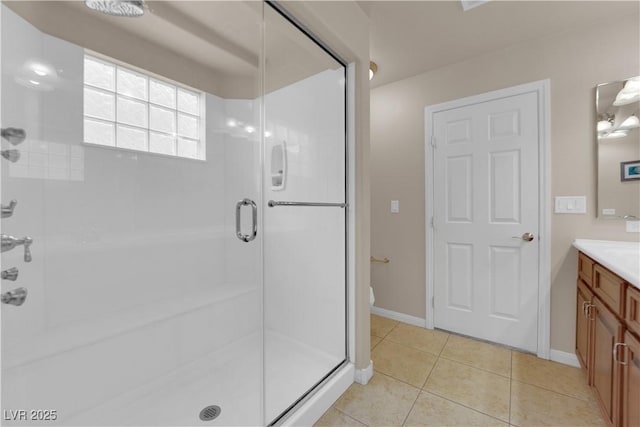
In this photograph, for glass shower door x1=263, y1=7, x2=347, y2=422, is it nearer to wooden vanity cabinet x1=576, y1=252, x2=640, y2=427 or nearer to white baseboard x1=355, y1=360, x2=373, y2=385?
white baseboard x1=355, y1=360, x2=373, y2=385

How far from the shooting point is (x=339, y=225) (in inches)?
69.4

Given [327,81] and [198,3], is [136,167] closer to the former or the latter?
[198,3]

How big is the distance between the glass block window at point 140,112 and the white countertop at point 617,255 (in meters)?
2.21

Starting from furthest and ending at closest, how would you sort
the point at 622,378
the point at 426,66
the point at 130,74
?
the point at 426,66 < the point at 130,74 < the point at 622,378

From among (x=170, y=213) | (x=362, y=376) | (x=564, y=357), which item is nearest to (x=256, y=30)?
(x=170, y=213)

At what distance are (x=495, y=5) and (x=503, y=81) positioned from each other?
1.99ft

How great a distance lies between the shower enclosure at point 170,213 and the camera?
128cm

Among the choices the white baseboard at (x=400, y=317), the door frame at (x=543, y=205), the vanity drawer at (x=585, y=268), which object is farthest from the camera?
the white baseboard at (x=400, y=317)

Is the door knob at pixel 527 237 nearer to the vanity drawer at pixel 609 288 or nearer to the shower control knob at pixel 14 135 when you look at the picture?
the vanity drawer at pixel 609 288

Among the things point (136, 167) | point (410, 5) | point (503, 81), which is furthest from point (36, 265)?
point (503, 81)

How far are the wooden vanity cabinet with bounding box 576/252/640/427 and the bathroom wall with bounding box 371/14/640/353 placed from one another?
0.76 feet

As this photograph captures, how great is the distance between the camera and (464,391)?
1.68m

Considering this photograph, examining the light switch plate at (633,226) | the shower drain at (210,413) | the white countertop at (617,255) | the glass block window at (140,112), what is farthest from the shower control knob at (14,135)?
the light switch plate at (633,226)

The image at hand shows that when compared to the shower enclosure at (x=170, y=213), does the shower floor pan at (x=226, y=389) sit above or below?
below
